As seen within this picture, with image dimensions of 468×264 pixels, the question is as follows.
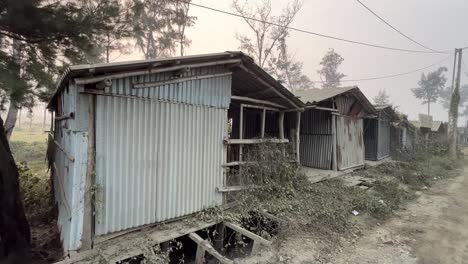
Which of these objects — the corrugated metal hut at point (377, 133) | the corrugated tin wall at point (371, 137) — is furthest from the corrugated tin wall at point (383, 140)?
the corrugated tin wall at point (371, 137)

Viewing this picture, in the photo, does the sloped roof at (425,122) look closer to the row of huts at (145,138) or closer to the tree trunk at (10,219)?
the row of huts at (145,138)

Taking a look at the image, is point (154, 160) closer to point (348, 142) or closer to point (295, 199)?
point (295, 199)

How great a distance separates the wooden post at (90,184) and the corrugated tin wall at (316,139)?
907 centimetres

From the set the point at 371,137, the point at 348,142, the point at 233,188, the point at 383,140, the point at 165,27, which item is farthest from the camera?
the point at 165,27

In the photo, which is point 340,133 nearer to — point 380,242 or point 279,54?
point 380,242

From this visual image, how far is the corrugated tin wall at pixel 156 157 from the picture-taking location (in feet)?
14.5

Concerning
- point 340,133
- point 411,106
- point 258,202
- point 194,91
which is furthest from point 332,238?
point 411,106

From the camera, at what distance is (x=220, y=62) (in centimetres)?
588

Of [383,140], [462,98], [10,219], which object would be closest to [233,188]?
[10,219]

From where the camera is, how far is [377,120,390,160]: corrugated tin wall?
1569cm

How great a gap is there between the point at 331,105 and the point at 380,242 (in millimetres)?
6316

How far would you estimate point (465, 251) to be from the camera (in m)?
5.54

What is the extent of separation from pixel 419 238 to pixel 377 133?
10.4m

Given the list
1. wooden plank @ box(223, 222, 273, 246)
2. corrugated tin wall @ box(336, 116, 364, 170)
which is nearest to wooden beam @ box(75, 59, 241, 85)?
wooden plank @ box(223, 222, 273, 246)
